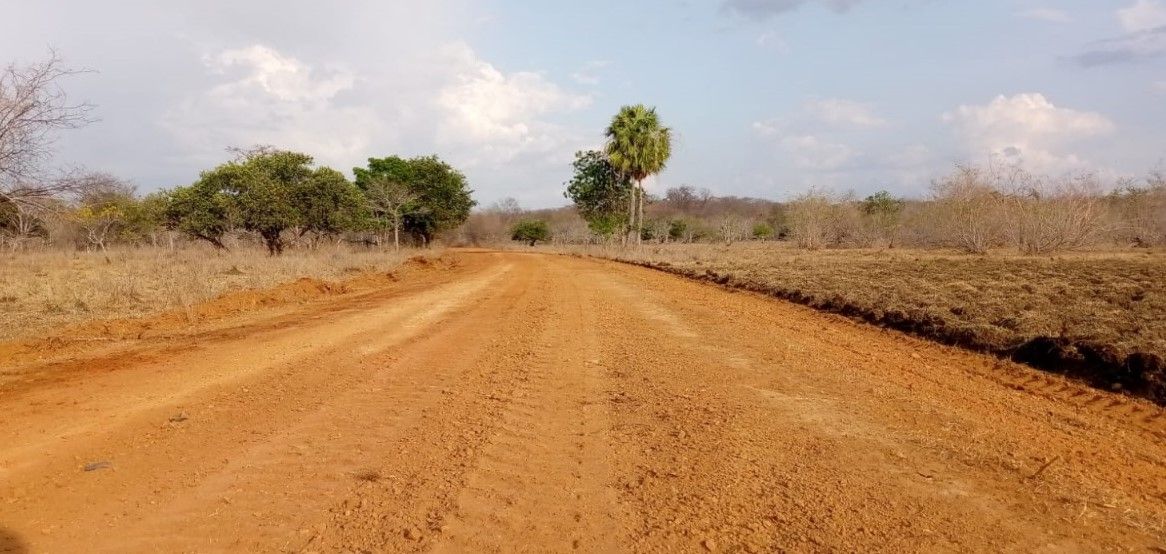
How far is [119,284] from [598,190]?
121 feet

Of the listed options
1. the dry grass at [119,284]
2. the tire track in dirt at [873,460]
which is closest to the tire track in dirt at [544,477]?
the tire track in dirt at [873,460]

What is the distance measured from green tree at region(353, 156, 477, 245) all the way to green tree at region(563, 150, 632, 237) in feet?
28.6

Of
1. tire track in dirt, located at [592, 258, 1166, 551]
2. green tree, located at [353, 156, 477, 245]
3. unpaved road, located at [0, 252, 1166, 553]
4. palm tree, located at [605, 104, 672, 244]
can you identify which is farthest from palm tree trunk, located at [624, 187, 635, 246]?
tire track in dirt, located at [592, 258, 1166, 551]

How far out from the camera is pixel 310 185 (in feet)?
97.2

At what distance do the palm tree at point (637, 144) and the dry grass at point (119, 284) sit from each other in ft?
75.7

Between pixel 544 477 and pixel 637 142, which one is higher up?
pixel 637 142

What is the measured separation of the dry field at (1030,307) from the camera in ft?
24.5

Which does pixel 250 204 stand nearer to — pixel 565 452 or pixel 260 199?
pixel 260 199

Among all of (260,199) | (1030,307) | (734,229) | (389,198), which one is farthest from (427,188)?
(1030,307)

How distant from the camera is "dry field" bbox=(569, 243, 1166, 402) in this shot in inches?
294

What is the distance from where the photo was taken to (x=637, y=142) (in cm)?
4334

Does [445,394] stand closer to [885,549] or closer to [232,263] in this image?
[885,549]

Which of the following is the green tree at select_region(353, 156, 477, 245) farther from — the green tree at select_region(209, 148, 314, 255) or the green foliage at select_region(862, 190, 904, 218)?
the green foliage at select_region(862, 190, 904, 218)

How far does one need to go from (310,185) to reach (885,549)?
30.4 metres
